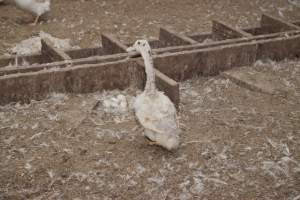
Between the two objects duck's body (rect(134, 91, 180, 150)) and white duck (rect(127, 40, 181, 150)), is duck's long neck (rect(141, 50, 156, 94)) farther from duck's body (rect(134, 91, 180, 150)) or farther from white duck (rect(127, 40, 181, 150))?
duck's body (rect(134, 91, 180, 150))

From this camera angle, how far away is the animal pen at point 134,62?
5.98 meters

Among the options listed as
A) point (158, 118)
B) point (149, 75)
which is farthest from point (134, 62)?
point (158, 118)

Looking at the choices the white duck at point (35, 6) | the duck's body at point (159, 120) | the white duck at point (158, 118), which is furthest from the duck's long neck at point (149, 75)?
the white duck at point (35, 6)

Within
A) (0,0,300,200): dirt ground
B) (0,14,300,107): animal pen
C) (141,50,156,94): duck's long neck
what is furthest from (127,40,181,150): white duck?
(0,14,300,107): animal pen

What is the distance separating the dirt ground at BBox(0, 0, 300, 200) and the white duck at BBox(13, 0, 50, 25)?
3794 millimetres

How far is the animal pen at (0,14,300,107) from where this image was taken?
598 cm

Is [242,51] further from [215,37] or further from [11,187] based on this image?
[11,187]

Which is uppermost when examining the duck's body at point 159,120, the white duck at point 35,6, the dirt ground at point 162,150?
the white duck at point 35,6

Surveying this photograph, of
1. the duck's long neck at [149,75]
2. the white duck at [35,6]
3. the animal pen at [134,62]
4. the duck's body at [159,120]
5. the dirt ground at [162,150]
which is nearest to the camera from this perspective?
the dirt ground at [162,150]

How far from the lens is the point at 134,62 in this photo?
6430mm

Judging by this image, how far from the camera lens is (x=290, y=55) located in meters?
7.64

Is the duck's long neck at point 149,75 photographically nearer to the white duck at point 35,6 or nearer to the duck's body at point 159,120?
the duck's body at point 159,120

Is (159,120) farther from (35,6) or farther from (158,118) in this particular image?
(35,6)

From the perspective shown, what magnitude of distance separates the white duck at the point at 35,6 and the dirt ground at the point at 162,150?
12.4ft
